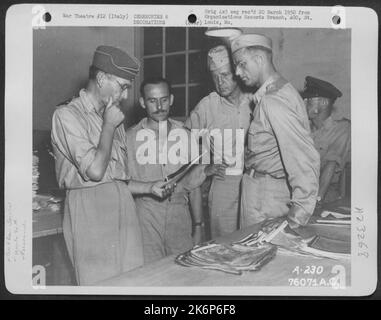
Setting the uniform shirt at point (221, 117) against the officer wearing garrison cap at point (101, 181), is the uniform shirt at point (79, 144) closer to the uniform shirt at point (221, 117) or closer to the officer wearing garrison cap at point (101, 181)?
the officer wearing garrison cap at point (101, 181)

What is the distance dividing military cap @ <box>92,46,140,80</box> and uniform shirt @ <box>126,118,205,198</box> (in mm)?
116

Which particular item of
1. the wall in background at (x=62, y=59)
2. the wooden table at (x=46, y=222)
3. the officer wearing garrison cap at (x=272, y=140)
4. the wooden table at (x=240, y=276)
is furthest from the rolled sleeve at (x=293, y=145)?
the wooden table at (x=46, y=222)

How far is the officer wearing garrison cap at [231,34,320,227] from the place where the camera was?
103 centimetres

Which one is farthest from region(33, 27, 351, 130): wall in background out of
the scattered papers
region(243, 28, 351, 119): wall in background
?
the scattered papers

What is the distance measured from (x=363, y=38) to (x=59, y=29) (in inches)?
27.4

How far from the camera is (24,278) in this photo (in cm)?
106

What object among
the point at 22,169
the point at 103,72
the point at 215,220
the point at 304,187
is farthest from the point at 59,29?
the point at 304,187

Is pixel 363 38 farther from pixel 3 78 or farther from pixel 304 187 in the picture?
pixel 3 78

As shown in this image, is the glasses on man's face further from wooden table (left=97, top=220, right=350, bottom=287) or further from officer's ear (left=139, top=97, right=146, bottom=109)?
wooden table (left=97, top=220, right=350, bottom=287)

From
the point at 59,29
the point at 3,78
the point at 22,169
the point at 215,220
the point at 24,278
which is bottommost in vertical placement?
the point at 24,278

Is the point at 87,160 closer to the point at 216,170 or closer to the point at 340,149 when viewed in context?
the point at 216,170

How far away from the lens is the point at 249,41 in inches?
41.0

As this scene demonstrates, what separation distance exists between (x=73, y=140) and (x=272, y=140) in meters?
0.44

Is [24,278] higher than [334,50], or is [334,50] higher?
[334,50]
